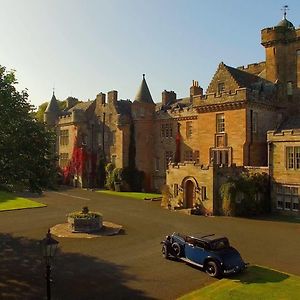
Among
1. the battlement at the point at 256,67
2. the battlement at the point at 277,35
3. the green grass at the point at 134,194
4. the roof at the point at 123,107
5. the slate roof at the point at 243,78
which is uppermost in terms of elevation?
the battlement at the point at 277,35

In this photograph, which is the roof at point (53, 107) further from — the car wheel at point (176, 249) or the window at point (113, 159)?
the car wheel at point (176, 249)

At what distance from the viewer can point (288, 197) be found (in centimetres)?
3322

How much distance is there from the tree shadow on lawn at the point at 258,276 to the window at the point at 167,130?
105 feet

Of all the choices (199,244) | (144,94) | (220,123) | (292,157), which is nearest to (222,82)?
(220,123)

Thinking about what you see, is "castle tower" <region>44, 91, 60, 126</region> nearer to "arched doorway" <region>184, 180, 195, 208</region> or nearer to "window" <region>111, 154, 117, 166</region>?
"window" <region>111, 154, 117, 166</region>

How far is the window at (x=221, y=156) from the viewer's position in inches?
1563

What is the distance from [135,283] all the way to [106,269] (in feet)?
7.78

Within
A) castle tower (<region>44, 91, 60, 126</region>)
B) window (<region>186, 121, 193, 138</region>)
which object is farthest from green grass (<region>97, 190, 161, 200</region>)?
castle tower (<region>44, 91, 60, 126</region>)

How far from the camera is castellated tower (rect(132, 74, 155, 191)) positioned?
5069 centimetres

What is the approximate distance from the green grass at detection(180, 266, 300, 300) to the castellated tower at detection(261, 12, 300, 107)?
28.7 meters

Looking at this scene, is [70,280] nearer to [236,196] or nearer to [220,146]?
[236,196]

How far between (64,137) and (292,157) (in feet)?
128

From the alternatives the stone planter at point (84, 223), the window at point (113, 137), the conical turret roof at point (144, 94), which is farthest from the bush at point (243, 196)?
the window at point (113, 137)

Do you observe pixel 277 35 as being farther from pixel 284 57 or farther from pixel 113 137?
pixel 113 137
